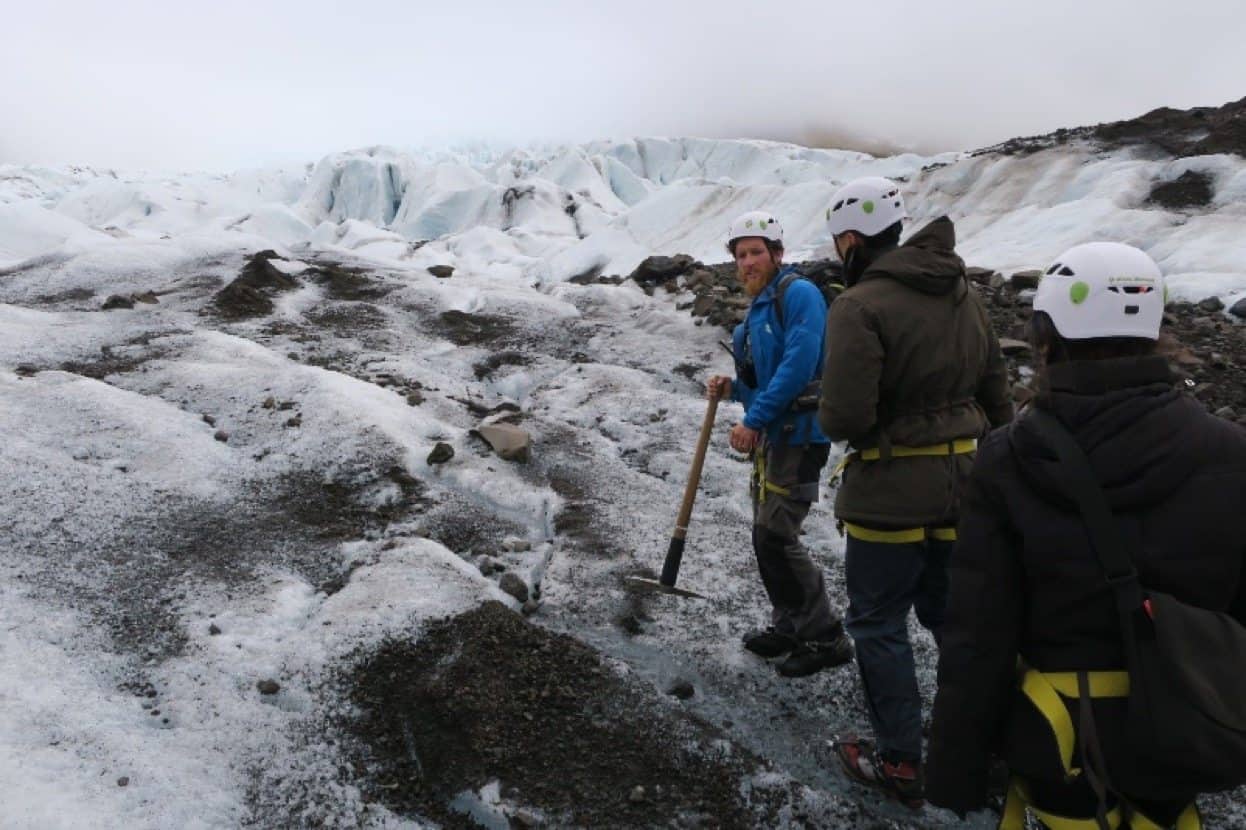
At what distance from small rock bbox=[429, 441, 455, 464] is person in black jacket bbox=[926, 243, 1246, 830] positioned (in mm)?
5211

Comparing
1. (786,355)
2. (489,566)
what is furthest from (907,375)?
(489,566)

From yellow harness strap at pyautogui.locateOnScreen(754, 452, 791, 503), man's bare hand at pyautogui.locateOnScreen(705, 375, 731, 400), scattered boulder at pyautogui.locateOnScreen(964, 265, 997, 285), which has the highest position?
man's bare hand at pyautogui.locateOnScreen(705, 375, 731, 400)

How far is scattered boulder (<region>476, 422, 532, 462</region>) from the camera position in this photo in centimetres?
692

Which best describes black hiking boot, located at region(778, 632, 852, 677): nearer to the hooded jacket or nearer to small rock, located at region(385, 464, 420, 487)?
the hooded jacket

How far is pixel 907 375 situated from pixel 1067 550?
47.9 inches

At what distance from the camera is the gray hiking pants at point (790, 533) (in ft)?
12.3

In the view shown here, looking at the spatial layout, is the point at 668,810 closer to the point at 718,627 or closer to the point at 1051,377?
the point at 718,627

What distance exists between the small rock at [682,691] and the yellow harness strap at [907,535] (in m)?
1.49

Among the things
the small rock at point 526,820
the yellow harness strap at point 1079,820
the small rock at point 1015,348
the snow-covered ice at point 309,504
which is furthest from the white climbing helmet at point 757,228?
the small rock at point 1015,348

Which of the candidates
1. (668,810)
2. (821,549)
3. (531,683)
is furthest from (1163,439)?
(821,549)

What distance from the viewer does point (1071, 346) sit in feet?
6.00

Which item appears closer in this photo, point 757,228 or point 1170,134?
point 757,228

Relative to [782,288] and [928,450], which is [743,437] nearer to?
[782,288]

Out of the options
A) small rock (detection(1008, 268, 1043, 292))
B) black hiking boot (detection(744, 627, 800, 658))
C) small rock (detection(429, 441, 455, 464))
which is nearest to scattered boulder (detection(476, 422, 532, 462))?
small rock (detection(429, 441, 455, 464))
